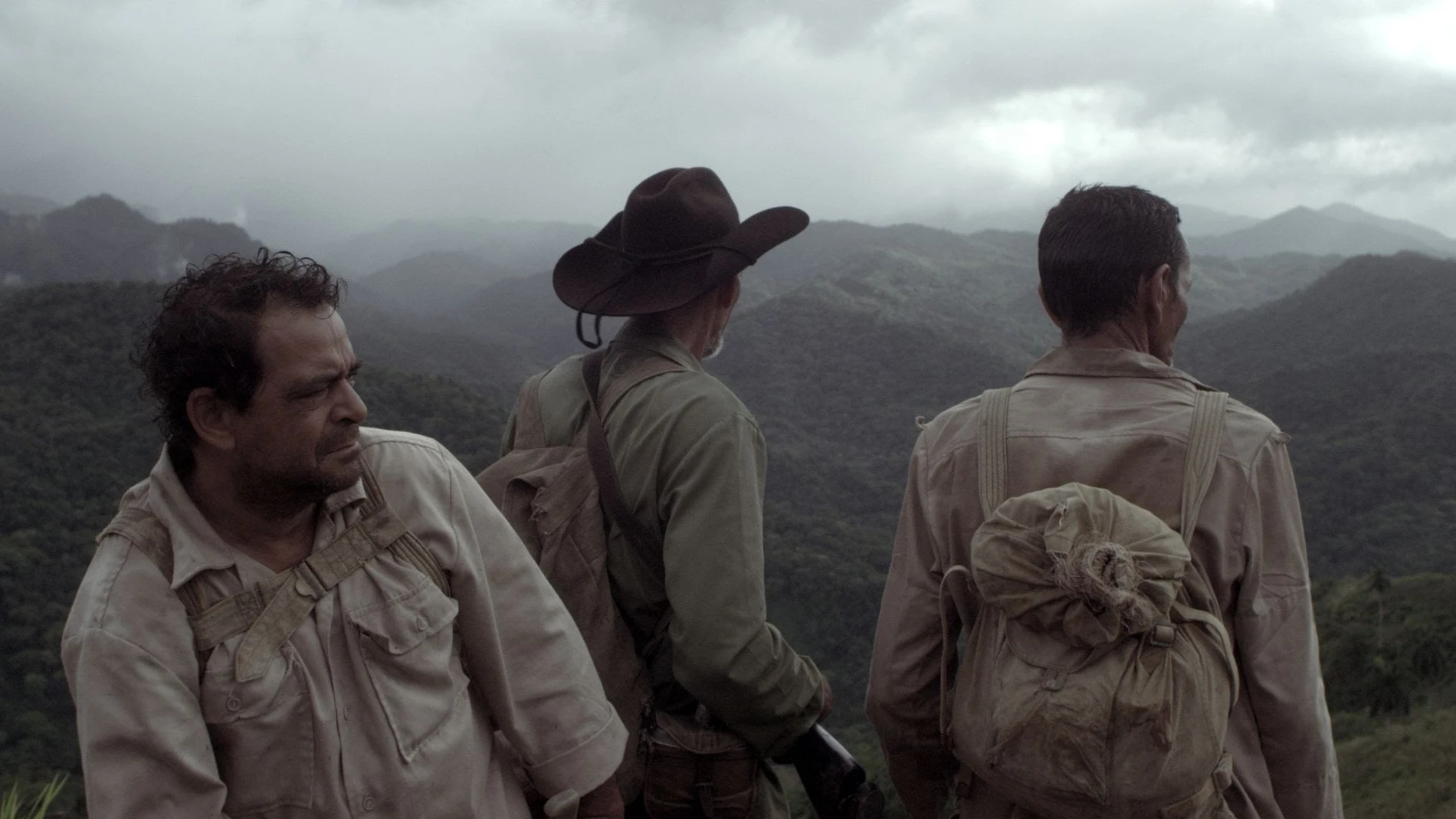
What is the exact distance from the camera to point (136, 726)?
1.37 meters

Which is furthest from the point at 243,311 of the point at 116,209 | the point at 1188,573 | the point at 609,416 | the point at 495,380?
the point at 116,209

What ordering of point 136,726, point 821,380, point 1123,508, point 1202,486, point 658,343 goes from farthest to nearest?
point 821,380 < point 658,343 < point 1202,486 < point 1123,508 < point 136,726

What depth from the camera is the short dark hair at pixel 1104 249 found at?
1.85m

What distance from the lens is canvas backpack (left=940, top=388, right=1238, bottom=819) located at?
5.00 ft

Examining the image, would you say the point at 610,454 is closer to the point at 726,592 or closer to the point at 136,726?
the point at 726,592

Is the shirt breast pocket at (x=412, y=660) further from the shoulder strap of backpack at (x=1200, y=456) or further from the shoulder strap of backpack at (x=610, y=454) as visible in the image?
the shoulder strap of backpack at (x=1200, y=456)

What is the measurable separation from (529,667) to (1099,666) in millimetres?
831

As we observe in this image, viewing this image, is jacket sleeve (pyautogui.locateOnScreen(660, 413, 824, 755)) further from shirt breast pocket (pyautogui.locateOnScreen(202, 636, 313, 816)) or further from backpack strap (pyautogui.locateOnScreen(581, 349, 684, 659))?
shirt breast pocket (pyautogui.locateOnScreen(202, 636, 313, 816))

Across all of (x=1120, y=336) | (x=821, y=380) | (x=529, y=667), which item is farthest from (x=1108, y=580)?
(x=821, y=380)

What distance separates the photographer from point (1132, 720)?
4.99 feet

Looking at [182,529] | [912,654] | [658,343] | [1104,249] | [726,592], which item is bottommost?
[912,654]

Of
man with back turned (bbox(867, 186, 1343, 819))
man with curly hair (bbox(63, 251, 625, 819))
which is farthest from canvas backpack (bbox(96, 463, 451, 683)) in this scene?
man with back turned (bbox(867, 186, 1343, 819))

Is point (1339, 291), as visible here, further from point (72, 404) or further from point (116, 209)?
point (116, 209)

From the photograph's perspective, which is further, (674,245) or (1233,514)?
(674,245)
